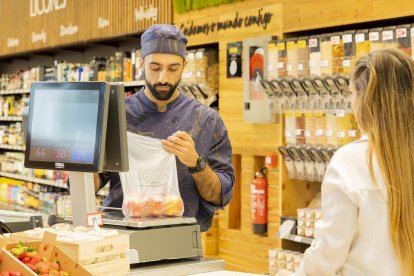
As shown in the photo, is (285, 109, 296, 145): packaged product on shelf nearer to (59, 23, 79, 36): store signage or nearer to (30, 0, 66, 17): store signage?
(59, 23, 79, 36): store signage

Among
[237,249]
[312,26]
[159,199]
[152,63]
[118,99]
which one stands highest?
[312,26]

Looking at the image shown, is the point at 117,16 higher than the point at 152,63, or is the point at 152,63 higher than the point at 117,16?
the point at 117,16

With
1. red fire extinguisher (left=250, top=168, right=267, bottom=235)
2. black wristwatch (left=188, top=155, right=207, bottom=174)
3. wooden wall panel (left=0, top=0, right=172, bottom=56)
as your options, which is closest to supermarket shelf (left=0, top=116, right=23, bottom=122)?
wooden wall panel (left=0, top=0, right=172, bottom=56)

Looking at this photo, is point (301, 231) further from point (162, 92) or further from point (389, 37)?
point (162, 92)

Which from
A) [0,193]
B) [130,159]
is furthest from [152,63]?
[0,193]

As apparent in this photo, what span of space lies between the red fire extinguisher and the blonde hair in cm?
355

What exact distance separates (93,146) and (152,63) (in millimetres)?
742

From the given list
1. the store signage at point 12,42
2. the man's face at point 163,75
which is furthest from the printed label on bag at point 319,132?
the store signage at point 12,42

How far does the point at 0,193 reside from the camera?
10.9 meters

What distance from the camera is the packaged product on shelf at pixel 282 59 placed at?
5434 mm

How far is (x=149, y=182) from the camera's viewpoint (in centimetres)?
284

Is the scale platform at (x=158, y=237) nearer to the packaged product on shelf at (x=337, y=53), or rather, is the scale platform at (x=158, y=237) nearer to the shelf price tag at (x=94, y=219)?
the shelf price tag at (x=94, y=219)

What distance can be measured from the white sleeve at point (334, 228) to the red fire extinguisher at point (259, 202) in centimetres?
353

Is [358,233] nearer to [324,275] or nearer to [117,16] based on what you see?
[324,275]
